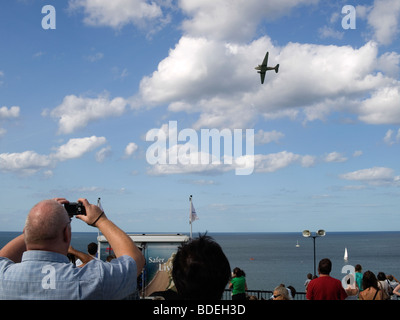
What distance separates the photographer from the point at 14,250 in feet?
8.70

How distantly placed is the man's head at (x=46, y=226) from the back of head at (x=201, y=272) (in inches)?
26.8

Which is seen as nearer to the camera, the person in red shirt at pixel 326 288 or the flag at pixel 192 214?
the person in red shirt at pixel 326 288

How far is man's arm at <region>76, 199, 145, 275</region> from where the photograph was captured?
242 centimetres

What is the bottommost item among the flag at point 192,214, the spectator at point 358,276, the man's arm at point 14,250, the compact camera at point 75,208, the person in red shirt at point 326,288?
the spectator at point 358,276

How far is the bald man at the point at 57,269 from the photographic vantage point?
2227 mm

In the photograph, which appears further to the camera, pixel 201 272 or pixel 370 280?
pixel 370 280

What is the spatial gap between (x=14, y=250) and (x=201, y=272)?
3.98 ft

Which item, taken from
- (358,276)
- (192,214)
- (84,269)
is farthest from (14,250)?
(192,214)

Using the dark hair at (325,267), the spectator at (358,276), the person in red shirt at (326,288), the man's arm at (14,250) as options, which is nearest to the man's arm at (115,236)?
the man's arm at (14,250)

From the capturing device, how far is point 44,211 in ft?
7.61

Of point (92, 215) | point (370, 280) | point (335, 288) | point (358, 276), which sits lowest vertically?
point (358, 276)

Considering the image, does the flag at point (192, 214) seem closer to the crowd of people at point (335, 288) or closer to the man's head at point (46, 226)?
the crowd of people at point (335, 288)

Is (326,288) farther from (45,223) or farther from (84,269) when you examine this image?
(45,223)
